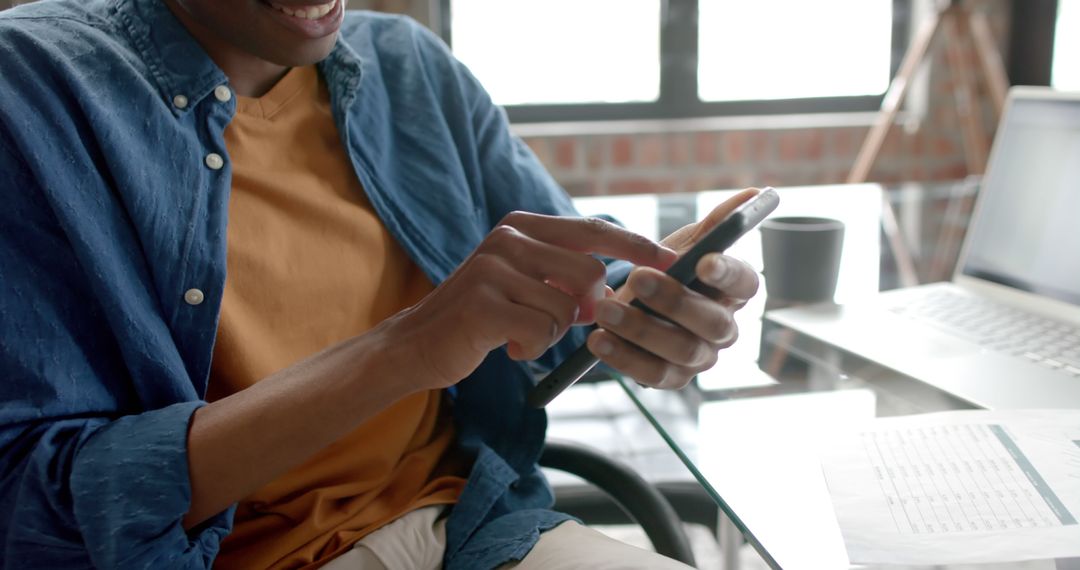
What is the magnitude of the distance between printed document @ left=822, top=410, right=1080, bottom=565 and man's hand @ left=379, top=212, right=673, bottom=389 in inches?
8.7

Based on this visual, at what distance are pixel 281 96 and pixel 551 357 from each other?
0.39m

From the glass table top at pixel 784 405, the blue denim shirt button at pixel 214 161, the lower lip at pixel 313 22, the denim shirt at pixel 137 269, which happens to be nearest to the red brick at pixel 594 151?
the glass table top at pixel 784 405

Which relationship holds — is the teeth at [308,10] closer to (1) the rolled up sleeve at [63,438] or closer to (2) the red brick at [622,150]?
(1) the rolled up sleeve at [63,438]

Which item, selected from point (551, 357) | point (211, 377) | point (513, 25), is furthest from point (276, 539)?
point (513, 25)

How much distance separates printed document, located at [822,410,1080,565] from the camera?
23.0 inches

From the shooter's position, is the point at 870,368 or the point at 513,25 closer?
the point at 870,368

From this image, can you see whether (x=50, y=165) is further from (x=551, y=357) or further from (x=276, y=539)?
(x=551, y=357)

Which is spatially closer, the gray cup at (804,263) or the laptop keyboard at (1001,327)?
the laptop keyboard at (1001,327)

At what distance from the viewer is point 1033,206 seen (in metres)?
1.11

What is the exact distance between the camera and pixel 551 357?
1004 millimetres

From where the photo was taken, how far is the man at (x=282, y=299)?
0.66 metres

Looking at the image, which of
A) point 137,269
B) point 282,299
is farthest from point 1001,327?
point 137,269

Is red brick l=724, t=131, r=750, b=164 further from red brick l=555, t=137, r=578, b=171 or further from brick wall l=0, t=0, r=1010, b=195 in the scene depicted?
red brick l=555, t=137, r=578, b=171

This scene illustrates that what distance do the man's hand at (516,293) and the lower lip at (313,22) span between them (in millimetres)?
295
